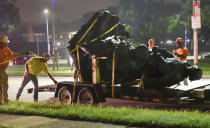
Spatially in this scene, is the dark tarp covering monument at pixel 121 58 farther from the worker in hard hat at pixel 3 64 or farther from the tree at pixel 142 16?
the tree at pixel 142 16

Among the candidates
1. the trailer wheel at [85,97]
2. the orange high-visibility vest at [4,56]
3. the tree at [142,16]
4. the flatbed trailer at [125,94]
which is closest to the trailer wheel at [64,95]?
the flatbed trailer at [125,94]

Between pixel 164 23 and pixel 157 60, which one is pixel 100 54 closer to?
pixel 157 60

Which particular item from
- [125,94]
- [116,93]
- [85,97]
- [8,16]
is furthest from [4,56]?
[8,16]

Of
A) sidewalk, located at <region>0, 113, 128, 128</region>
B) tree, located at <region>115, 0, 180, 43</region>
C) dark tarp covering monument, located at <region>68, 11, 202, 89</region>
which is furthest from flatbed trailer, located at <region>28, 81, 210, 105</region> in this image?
tree, located at <region>115, 0, 180, 43</region>

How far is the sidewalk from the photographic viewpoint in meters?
5.96

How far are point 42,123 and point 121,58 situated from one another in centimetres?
245

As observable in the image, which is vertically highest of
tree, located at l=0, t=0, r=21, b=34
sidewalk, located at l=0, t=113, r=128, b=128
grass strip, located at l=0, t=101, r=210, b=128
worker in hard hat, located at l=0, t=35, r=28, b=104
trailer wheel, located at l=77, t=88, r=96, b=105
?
tree, located at l=0, t=0, r=21, b=34

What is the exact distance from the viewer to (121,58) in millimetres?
Result: 7531

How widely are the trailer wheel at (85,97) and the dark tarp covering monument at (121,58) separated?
0.41 m

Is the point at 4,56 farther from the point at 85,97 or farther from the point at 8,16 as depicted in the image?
the point at 8,16

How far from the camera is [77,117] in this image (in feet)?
21.6

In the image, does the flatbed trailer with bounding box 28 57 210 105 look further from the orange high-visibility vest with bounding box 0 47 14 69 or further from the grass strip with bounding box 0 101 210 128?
the orange high-visibility vest with bounding box 0 47 14 69

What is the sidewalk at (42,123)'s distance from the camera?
5.96 meters

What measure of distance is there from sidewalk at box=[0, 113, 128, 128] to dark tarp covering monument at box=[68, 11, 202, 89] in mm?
1816
